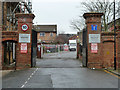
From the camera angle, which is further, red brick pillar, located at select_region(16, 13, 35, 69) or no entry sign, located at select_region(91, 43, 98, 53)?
no entry sign, located at select_region(91, 43, 98, 53)

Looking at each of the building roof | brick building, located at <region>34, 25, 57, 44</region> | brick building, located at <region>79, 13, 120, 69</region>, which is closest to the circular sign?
brick building, located at <region>79, 13, 120, 69</region>

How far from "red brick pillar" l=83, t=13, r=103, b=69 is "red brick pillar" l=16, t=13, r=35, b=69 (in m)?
5.98

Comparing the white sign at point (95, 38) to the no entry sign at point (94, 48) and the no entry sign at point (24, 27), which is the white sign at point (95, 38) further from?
the no entry sign at point (24, 27)

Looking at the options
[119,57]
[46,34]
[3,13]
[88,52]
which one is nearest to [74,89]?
[88,52]

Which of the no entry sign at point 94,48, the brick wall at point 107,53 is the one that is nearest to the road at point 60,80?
the no entry sign at point 94,48

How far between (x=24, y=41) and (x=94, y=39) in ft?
23.2

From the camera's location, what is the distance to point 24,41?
17.3 meters

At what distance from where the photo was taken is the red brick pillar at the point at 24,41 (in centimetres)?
1731

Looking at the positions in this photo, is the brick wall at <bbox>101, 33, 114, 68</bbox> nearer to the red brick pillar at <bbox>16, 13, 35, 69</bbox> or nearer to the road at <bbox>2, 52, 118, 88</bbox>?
the road at <bbox>2, 52, 118, 88</bbox>

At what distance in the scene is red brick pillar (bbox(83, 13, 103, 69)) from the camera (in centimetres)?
1748

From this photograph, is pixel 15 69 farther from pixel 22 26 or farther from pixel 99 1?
pixel 99 1

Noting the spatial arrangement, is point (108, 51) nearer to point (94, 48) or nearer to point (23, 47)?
point (94, 48)

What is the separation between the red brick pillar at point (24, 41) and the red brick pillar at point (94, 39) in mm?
5975

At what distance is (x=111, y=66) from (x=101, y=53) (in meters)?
1.70
